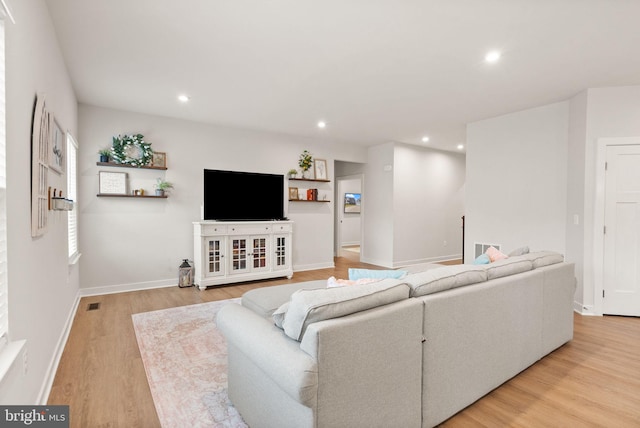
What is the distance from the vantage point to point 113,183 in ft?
14.6

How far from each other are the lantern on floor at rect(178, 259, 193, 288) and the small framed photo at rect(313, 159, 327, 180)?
288cm

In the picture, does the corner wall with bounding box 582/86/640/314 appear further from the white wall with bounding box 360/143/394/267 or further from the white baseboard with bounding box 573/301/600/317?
the white wall with bounding box 360/143/394/267

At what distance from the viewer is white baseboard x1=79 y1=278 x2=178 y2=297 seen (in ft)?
14.3

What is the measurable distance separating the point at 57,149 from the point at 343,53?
256 centimetres

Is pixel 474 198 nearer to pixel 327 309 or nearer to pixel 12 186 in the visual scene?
pixel 327 309

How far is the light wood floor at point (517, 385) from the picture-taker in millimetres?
1857

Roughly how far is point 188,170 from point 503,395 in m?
4.77

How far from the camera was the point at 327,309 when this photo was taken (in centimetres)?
138

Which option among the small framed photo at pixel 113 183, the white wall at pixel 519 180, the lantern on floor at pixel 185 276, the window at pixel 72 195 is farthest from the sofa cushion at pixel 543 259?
the small framed photo at pixel 113 183

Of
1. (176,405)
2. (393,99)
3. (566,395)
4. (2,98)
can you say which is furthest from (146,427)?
→ (393,99)

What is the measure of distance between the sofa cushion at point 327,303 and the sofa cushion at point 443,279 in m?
0.24

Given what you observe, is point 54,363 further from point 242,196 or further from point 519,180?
point 519,180

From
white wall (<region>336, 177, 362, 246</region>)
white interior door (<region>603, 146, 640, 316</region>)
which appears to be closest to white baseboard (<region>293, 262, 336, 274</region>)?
white wall (<region>336, 177, 362, 246</region>)

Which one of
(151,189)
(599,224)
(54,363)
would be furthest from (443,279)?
(151,189)
